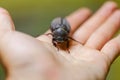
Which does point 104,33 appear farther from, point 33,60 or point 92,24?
point 33,60

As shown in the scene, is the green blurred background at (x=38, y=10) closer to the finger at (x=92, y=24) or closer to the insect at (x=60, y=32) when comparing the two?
the finger at (x=92, y=24)

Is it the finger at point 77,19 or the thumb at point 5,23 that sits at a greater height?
the thumb at point 5,23

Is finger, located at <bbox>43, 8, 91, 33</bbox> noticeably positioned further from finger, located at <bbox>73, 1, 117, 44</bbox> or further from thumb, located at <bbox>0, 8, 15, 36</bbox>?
thumb, located at <bbox>0, 8, 15, 36</bbox>

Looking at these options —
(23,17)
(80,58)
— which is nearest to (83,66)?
(80,58)

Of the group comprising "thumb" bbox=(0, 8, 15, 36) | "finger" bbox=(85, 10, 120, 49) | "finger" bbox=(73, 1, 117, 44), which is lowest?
"finger" bbox=(73, 1, 117, 44)

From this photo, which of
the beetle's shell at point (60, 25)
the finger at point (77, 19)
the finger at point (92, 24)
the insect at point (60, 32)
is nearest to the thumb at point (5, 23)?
the insect at point (60, 32)

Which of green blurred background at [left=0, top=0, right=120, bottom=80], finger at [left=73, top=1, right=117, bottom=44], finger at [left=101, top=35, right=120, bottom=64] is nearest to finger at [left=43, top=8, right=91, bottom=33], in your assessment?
finger at [left=73, top=1, right=117, bottom=44]
